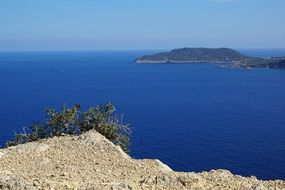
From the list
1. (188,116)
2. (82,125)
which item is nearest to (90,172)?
(82,125)

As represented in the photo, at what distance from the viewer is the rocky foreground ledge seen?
13344 mm

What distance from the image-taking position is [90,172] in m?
15.8

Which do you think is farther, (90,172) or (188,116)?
(188,116)

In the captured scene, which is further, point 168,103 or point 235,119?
point 168,103

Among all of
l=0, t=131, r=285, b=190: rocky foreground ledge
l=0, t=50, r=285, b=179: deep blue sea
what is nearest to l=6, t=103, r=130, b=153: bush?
l=0, t=131, r=285, b=190: rocky foreground ledge

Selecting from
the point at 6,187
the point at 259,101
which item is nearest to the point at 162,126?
the point at 259,101

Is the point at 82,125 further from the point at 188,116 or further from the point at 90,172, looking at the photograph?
the point at 188,116

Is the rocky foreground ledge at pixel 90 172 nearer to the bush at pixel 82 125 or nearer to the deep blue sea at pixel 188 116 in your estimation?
the bush at pixel 82 125

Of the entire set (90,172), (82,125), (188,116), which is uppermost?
(90,172)

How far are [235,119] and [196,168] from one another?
40.8 meters

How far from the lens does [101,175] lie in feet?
50.5

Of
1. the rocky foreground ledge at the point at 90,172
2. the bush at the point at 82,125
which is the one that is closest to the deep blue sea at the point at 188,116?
the bush at the point at 82,125

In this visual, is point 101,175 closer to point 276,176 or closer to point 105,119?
Result: point 105,119

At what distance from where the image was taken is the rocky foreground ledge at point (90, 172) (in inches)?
525
